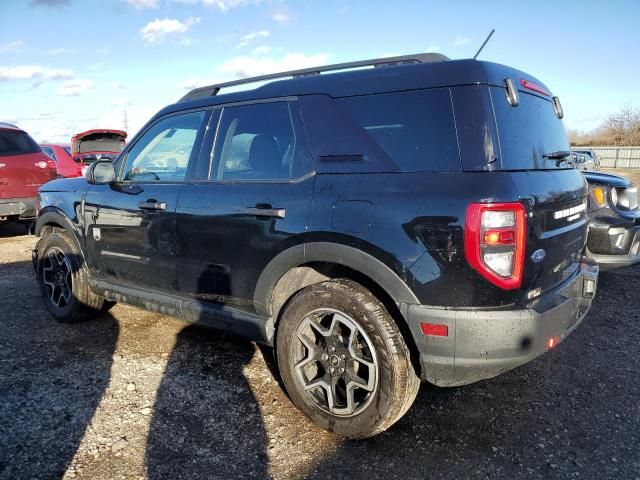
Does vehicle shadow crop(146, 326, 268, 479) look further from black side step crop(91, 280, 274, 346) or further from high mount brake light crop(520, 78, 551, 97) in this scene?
high mount brake light crop(520, 78, 551, 97)

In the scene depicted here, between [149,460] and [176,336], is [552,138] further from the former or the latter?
[176,336]

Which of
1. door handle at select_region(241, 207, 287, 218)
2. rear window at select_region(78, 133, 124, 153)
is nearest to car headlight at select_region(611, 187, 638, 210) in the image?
door handle at select_region(241, 207, 287, 218)

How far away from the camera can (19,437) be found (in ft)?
8.90

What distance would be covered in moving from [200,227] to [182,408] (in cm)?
114

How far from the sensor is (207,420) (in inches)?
113

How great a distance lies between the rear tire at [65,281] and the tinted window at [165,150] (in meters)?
1.03

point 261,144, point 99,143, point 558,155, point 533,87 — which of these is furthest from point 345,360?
point 99,143

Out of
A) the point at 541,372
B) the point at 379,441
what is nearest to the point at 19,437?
the point at 379,441

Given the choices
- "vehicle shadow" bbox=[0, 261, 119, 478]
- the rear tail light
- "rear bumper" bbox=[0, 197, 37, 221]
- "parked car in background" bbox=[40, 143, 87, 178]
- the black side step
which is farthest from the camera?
"parked car in background" bbox=[40, 143, 87, 178]

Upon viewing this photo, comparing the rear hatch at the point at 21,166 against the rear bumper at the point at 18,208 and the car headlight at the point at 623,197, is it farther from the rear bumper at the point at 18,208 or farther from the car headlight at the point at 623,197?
the car headlight at the point at 623,197

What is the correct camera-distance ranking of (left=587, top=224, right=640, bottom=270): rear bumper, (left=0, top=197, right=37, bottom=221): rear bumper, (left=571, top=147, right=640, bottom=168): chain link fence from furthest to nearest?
(left=571, top=147, right=640, bottom=168): chain link fence, (left=0, top=197, right=37, bottom=221): rear bumper, (left=587, top=224, right=640, bottom=270): rear bumper

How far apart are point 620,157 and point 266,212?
33.0 m

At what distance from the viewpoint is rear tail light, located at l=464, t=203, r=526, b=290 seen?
217 centimetres

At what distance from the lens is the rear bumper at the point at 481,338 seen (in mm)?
2262
